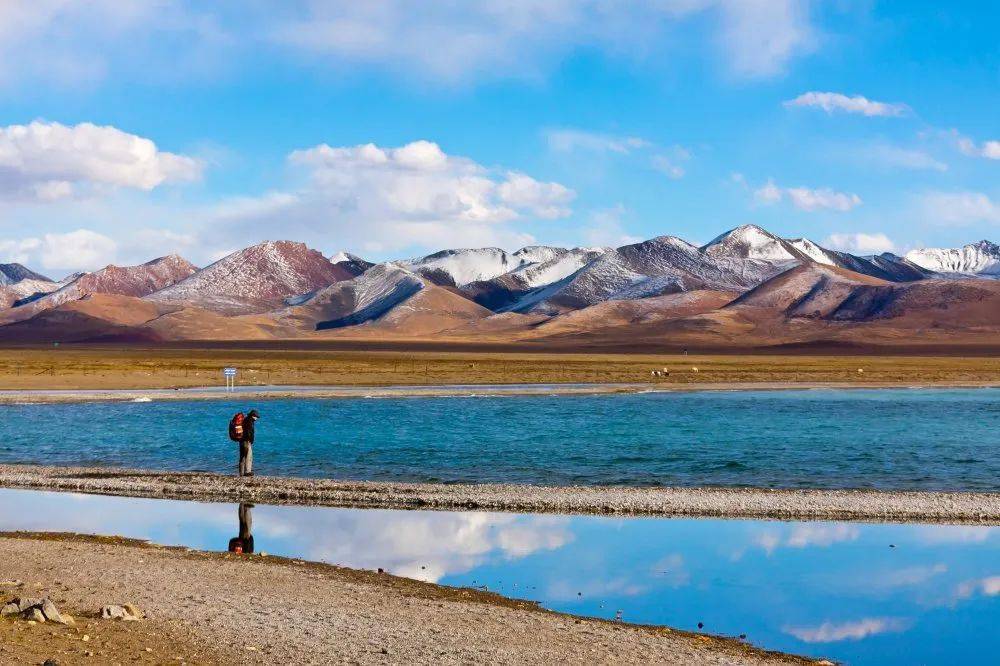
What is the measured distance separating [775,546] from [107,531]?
1314cm

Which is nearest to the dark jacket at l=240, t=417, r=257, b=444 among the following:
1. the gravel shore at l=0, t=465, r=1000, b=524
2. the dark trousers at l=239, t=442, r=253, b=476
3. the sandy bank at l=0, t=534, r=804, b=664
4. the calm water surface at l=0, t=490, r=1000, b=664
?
the dark trousers at l=239, t=442, r=253, b=476

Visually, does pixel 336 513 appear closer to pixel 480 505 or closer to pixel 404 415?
pixel 480 505

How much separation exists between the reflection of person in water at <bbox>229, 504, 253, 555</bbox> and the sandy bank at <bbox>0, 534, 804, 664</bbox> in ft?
6.39

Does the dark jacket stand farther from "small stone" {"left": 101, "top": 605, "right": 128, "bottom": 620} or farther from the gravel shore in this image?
"small stone" {"left": 101, "top": 605, "right": 128, "bottom": 620}

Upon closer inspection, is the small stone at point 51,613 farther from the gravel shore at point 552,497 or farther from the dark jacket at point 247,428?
the dark jacket at point 247,428

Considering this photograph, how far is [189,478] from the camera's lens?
2880 cm

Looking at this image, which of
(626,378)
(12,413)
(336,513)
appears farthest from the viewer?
(626,378)

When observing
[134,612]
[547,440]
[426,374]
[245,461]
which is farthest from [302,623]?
[426,374]

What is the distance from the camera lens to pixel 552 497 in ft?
84.0

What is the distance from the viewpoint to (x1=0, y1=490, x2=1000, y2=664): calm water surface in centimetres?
1477

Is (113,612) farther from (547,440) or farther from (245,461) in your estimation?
(547,440)

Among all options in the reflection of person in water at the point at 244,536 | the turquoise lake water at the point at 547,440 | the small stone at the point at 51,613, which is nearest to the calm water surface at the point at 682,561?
the reflection of person in water at the point at 244,536

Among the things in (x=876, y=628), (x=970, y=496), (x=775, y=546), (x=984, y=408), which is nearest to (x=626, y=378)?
(x=984, y=408)

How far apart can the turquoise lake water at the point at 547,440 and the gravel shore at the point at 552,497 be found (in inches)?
89.1
